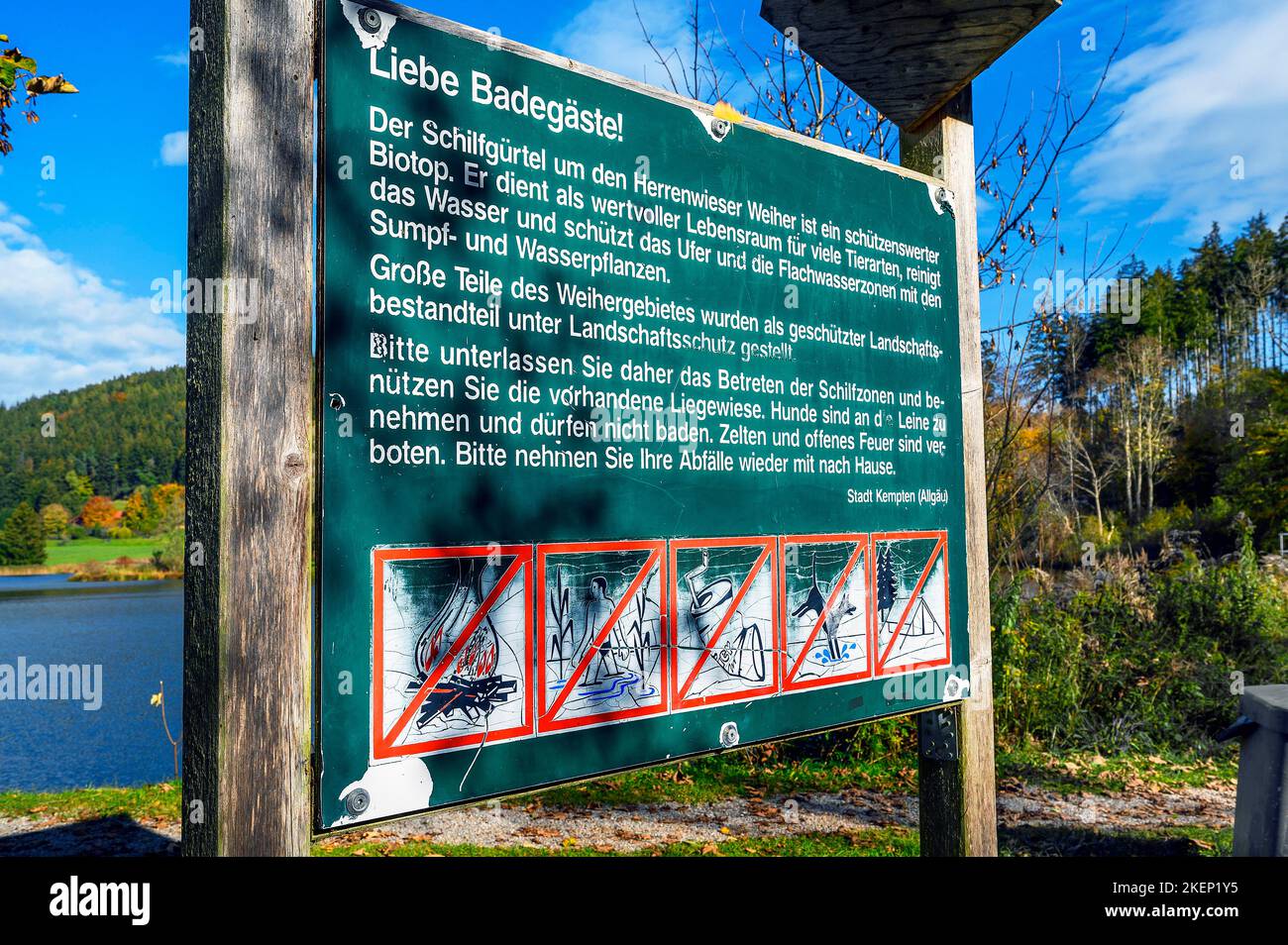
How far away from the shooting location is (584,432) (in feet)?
7.10

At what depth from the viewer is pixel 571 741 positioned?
2078 mm

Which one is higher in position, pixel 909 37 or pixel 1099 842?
pixel 909 37

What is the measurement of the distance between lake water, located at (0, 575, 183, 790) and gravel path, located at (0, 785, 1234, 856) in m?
1.51

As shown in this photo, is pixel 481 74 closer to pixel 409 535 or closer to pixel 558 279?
pixel 558 279

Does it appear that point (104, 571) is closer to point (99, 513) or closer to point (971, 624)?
point (99, 513)

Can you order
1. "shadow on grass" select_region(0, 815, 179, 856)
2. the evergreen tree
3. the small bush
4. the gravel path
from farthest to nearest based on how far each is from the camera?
the evergreen tree → the small bush → "shadow on grass" select_region(0, 815, 179, 856) → the gravel path

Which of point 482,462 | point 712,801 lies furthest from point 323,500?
point 712,801

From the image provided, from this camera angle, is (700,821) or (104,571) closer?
(700,821)

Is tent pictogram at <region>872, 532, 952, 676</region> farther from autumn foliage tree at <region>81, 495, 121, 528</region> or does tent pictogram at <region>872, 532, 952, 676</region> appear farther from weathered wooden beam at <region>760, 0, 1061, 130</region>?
autumn foliage tree at <region>81, 495, 121, 528</region>

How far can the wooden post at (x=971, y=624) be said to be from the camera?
320 cm

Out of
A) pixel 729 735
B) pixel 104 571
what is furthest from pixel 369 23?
pixel 104 571

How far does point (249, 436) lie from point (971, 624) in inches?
108

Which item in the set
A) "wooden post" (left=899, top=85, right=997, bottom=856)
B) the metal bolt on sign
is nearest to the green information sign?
the metal bolt on sign

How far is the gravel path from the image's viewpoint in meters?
5.46
